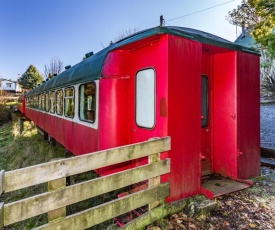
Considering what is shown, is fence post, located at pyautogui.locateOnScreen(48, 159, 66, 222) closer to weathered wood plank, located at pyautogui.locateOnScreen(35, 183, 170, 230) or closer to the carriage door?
weathered wood plank, located at pyautogui.locateOnScreen(35, 183, 170, 230)

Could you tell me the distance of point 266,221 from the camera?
120 inches

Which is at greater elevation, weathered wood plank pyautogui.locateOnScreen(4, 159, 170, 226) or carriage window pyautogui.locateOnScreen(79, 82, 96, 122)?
carriage window pyautogui.locateOnScreen(79, 82, 96, 122)

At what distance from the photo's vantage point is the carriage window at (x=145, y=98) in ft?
12.3

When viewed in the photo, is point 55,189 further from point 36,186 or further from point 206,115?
point 36,186

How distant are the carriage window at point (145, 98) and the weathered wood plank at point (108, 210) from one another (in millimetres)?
1137

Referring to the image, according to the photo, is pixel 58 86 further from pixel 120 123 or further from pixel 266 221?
pixel 266 221

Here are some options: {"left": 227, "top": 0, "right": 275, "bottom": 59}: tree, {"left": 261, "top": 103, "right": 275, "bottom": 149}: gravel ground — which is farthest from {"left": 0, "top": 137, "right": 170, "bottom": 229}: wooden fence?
{"left": 227, "top": 0, "right": 275, "bottom": 59}: tree

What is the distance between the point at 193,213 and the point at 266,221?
1.02 m

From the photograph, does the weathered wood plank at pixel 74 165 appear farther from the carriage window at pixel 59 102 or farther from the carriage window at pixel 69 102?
the carriage window at pixel 59 102

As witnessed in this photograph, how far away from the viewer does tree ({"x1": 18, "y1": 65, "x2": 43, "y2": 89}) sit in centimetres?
5507

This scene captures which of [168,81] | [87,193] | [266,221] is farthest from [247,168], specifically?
[87,193]

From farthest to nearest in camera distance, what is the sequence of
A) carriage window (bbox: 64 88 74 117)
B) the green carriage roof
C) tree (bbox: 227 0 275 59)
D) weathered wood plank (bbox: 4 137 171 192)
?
1. tree (bbox: 227 0 275 59)
2. carriage window (bbox: 64 88 74 117)
3. the green carriage roof
4. weathered wood plank (bbox: 4 137 171 192)

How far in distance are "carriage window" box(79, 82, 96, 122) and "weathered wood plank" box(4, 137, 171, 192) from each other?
2037 millimetres

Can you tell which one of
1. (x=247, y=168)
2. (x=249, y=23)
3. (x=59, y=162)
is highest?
(x=249, y=23)
